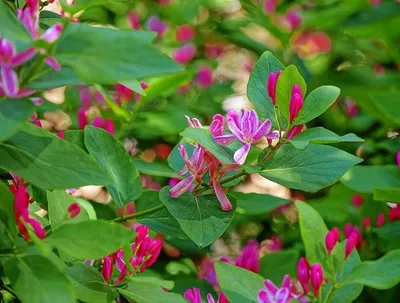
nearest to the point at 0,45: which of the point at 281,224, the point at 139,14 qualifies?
the point at 281,224

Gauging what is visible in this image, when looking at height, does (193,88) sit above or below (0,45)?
below

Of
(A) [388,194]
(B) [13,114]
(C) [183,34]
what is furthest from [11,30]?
(C) [183,34]

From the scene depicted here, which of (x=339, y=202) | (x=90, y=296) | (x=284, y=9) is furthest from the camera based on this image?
(x=284, y=9)

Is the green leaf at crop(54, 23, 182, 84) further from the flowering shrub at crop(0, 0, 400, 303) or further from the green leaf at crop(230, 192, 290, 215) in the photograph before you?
the green leaf at crop(230, 192, 290, 215)

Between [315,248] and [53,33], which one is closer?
[53,33]

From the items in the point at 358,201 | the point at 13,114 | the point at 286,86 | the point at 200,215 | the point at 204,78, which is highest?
the point at 13,114

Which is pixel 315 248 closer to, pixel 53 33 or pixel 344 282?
pixel 344 282

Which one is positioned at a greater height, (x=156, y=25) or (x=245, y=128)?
(x=245, y=128)

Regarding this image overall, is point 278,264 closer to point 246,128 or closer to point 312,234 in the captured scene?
point 312,234
